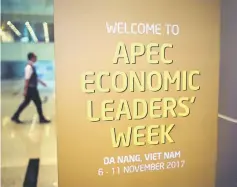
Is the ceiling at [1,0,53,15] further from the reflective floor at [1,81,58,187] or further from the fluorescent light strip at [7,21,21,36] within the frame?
the reflective floor at [1,81,58,187]

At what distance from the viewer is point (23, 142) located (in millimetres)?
1565

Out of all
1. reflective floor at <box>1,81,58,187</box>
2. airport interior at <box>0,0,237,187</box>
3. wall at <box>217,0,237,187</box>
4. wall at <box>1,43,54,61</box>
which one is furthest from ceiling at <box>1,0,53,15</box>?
wall at <box>217,0,237,187</box>

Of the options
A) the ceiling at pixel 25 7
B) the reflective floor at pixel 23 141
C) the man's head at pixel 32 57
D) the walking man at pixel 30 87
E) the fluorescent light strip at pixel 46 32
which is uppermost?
the ceiling at pixel 25 7

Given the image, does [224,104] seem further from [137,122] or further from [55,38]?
[55,38]

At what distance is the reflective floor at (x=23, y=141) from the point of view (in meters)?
1.55

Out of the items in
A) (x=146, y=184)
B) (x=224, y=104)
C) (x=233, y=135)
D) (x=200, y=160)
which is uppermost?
(x=224, y=104)

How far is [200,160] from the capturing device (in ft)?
6.21

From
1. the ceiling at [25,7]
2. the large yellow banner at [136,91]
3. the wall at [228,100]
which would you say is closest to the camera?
the ceiling at [25,7]

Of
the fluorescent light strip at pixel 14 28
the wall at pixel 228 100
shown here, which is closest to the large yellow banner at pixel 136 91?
the wall at pixel 228 100

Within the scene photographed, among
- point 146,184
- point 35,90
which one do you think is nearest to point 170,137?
point 146,184

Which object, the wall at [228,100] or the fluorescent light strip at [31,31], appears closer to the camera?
the fluorescent light strip at [31,31]

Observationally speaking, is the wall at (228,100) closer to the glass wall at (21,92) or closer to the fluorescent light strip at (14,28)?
the glass wall at (21,92)

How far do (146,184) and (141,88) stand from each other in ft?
1.92

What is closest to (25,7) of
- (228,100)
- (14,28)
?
(14,28)
